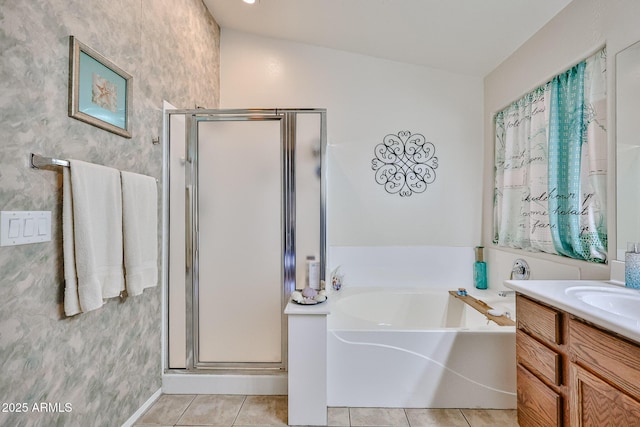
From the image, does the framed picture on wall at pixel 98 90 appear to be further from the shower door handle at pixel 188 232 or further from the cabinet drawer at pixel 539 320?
the cabinet drawer at pixel 539 320

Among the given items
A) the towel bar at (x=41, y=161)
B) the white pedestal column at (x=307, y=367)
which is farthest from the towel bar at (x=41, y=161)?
the white pedestal column at (x=307, y=367)

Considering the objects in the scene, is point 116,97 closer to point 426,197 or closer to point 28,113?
point 28,113

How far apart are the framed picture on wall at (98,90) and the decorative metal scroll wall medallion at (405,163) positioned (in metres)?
1.98

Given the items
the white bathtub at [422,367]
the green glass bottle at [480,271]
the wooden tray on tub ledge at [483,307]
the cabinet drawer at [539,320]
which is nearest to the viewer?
the cabinet drawer at [539,320]

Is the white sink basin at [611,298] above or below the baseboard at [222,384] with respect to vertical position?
above

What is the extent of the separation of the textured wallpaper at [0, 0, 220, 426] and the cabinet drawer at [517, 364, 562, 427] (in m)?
1.98

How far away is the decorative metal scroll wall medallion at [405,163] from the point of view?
2828 mm

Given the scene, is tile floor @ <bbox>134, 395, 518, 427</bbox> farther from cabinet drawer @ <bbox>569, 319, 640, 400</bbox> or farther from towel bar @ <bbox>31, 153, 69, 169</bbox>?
towel bar @ <bbox>31, 153, 69, 169</bbox>

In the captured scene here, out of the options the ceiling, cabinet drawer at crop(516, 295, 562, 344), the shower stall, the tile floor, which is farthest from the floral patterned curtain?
the shower stall

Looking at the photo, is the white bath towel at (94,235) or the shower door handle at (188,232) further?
the shower door handle at (188,232)

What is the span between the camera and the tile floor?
5.62 feet

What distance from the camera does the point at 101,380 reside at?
1.46 meters

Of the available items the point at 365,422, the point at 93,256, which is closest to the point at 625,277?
the point at 365,422

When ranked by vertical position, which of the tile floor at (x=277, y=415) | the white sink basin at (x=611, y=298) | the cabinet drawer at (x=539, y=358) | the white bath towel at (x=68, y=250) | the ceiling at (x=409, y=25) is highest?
the ceiling at (x=409, y=25)
